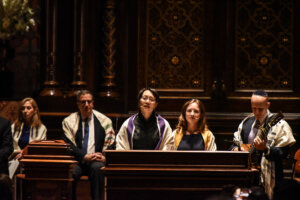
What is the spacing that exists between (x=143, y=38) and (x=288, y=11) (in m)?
1.98

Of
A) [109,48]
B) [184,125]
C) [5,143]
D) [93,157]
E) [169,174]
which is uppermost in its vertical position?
[109,48]

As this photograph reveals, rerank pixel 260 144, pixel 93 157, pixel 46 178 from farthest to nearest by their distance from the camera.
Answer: pixel 93 157 → pixel 260 144 → pixel 46 178

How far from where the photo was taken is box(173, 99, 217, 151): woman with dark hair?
5.09m

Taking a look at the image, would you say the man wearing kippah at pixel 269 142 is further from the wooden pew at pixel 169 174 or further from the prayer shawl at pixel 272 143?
the wooden pew at pixel 169 174

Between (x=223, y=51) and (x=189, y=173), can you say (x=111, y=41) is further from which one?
(x=189, y=173)

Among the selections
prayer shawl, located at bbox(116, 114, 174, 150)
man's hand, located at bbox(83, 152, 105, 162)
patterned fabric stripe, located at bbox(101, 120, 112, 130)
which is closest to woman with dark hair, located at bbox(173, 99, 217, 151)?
prayer shawl, located at bbox(116, 114, 174, 150)

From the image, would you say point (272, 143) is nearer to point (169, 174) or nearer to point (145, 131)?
point (145, 131)

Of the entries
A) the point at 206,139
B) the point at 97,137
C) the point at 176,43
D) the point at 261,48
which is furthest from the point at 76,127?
the point at 261,48

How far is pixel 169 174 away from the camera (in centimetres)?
389

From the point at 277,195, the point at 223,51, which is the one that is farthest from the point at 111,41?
the point at 277,195

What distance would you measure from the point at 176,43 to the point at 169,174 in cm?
339

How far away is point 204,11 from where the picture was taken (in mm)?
6938

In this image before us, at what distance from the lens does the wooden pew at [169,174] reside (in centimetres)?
389

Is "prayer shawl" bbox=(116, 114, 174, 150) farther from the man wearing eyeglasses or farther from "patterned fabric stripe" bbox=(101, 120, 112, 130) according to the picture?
"patterned fabric stripe" bbox=(101, 120, 112, 130)
